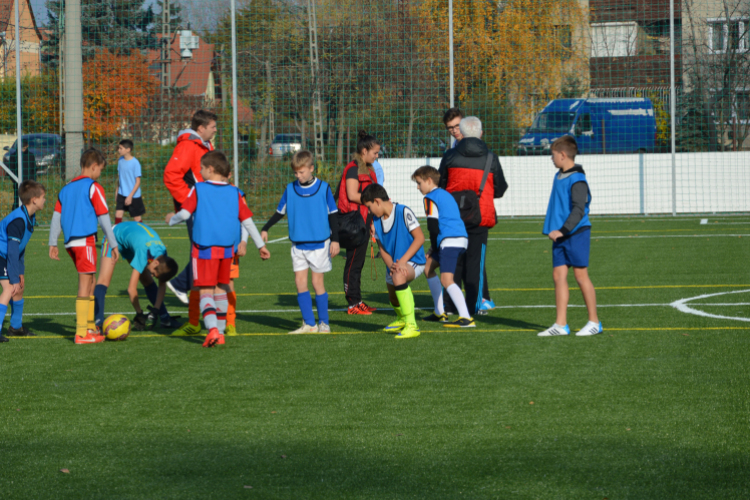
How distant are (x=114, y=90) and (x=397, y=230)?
15698mm

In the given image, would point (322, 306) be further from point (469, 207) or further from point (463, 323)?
point (469, 207)

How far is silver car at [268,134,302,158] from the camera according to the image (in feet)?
67.3

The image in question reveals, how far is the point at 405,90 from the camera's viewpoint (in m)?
20.4

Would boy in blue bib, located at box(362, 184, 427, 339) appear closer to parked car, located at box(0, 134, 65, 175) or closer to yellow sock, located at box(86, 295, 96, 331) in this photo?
yellow sock, located at box(86, 295, 96, 331)

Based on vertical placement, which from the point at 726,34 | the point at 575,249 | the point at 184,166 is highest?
the point at 726,34

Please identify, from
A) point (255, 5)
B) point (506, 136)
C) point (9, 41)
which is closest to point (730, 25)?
point (506, 136)

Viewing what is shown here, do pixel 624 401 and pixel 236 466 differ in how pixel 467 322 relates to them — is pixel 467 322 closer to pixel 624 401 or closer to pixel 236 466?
pixel 624 401

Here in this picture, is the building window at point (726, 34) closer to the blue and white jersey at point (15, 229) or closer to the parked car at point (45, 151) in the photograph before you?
the parked car at point (45, 151)

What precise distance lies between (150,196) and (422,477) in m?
17.9

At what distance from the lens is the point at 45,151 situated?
20359mm

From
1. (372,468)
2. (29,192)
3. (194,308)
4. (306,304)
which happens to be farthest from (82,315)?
(372,468)

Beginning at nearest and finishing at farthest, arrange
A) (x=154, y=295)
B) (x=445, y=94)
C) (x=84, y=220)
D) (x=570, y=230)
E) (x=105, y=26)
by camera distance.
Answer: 1. (x=570, y=230)
2. (x=84, y=220)
3. (x=154, y=295)
4. (x=445, y=94)
5. (x=105, y=26)

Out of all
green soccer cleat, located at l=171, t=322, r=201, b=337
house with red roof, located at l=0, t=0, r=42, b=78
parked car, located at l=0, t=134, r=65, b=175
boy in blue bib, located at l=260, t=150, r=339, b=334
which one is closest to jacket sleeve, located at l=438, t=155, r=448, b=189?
boy in blue bib, located at l=260, t=150, r=339, b=334

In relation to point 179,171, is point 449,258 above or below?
below
